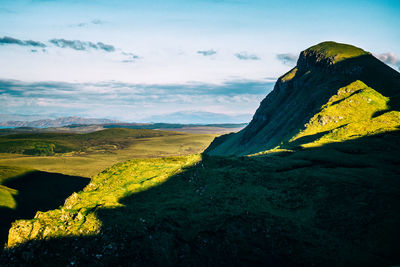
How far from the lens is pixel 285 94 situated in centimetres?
11762

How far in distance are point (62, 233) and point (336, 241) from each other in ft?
69.7

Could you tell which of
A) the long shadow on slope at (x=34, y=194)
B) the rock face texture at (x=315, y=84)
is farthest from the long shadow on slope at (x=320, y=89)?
the long shadow on slope at (x=34, y=194)

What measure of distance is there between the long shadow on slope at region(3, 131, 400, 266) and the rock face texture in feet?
119

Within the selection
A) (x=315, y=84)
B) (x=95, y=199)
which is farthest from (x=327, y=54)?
(x=95, y=199)

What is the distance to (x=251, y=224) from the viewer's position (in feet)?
76.1

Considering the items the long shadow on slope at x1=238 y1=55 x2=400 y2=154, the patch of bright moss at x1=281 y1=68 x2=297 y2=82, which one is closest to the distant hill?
the long shadow on slope at x1=238 y1=55 x2=400 y2=154

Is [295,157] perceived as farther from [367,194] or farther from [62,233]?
[62,233]

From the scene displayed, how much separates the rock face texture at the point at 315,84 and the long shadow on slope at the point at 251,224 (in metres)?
36.2

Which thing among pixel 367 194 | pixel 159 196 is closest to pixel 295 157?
pixel 367 194

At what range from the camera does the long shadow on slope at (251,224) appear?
20.5 meters

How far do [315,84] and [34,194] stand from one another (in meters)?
Answer: 98.3

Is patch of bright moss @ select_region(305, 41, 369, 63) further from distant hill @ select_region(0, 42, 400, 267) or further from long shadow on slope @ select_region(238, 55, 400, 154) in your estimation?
distant hill @ select_region(0, 42, 400, 267)

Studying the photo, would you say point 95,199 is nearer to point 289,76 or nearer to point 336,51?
point 336,51

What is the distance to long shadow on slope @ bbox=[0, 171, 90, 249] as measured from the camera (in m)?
56.9
